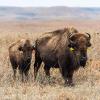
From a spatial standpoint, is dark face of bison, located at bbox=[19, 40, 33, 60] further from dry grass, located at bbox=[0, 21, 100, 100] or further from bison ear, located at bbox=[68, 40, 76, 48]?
bison ear, located at bbox=[68, 40, 76, 48]

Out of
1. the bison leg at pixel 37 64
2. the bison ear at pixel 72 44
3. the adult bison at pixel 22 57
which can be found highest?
the bison ear at pixel 72 44

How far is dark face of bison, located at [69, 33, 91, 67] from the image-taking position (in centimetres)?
1438

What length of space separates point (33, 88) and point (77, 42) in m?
1.90

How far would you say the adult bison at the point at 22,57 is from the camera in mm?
16281

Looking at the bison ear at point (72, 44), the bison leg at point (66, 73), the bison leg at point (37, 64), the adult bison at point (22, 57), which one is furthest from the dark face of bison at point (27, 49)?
the bison ear at point (72, 44)

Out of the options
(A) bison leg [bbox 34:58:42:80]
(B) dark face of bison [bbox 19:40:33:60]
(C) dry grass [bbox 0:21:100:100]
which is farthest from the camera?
(A) bison leg [bbox 34:58:42:80]

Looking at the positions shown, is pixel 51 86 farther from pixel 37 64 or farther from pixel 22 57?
pixel 37 64

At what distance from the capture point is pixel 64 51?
1524 cm

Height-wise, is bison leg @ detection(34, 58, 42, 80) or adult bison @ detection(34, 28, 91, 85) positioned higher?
adult bison @ detection(34, 28, 91, 85)

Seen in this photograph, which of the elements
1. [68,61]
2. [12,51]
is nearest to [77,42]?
[68,61]

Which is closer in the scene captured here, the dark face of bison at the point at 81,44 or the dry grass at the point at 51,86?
the dry grass at the point at 51,86

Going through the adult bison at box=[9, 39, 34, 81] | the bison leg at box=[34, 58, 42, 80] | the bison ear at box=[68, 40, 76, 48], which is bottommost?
the bison leg at box=[34, 58, 42, 80]

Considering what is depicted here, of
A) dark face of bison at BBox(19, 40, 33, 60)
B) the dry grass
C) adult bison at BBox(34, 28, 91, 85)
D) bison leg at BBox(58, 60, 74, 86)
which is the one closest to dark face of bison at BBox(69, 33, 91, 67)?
adult bison at BBox(34, 28, 91, 85)

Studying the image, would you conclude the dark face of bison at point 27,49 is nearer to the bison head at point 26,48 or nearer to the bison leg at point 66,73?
the bison head at point 26,48
